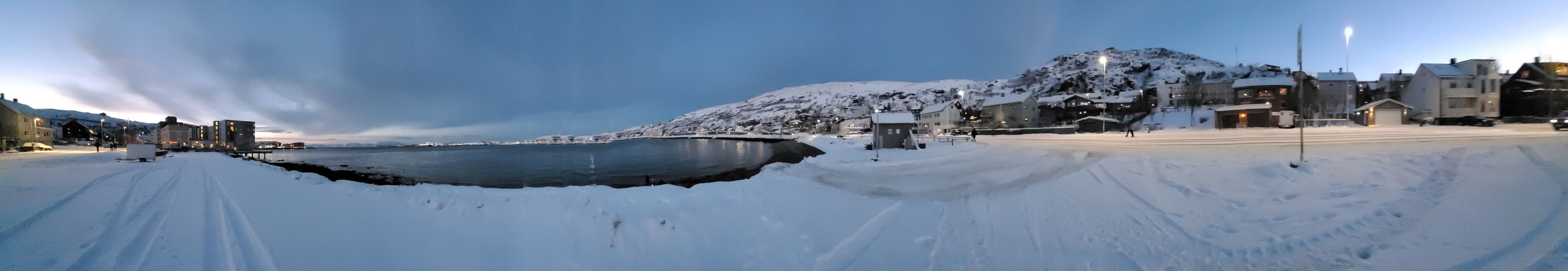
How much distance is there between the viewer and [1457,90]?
28.0 meters

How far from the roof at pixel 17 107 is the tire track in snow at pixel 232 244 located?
24.0 m

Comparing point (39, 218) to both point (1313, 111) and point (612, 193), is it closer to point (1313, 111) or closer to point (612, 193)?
point (612, 193)

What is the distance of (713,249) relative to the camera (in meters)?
6.30

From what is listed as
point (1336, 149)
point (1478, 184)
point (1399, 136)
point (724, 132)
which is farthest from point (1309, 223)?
point (724, 132)

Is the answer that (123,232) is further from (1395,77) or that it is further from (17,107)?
(1395,77)

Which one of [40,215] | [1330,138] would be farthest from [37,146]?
[1330,138]

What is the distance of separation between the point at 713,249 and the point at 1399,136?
675 inches

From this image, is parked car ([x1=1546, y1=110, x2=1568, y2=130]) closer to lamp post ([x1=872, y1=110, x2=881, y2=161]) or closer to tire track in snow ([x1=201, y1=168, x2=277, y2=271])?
lamp post ([x1=872, y1=110, x2=881, y2=161])

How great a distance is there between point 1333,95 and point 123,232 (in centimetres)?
7402

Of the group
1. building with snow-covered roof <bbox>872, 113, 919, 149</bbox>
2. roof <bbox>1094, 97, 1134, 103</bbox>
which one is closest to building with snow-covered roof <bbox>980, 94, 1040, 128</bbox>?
roof <bbox>1094, 97, 1134, 103</bbox>

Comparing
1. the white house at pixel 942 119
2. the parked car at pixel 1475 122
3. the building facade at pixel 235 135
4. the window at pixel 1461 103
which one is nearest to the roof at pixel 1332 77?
the window at pixel 1461 103

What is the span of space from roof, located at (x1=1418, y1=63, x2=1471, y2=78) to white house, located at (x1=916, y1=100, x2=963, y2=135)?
35.7 metres

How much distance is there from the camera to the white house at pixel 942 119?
6266 centimetres

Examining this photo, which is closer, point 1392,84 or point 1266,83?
Answer: point 1392,84
